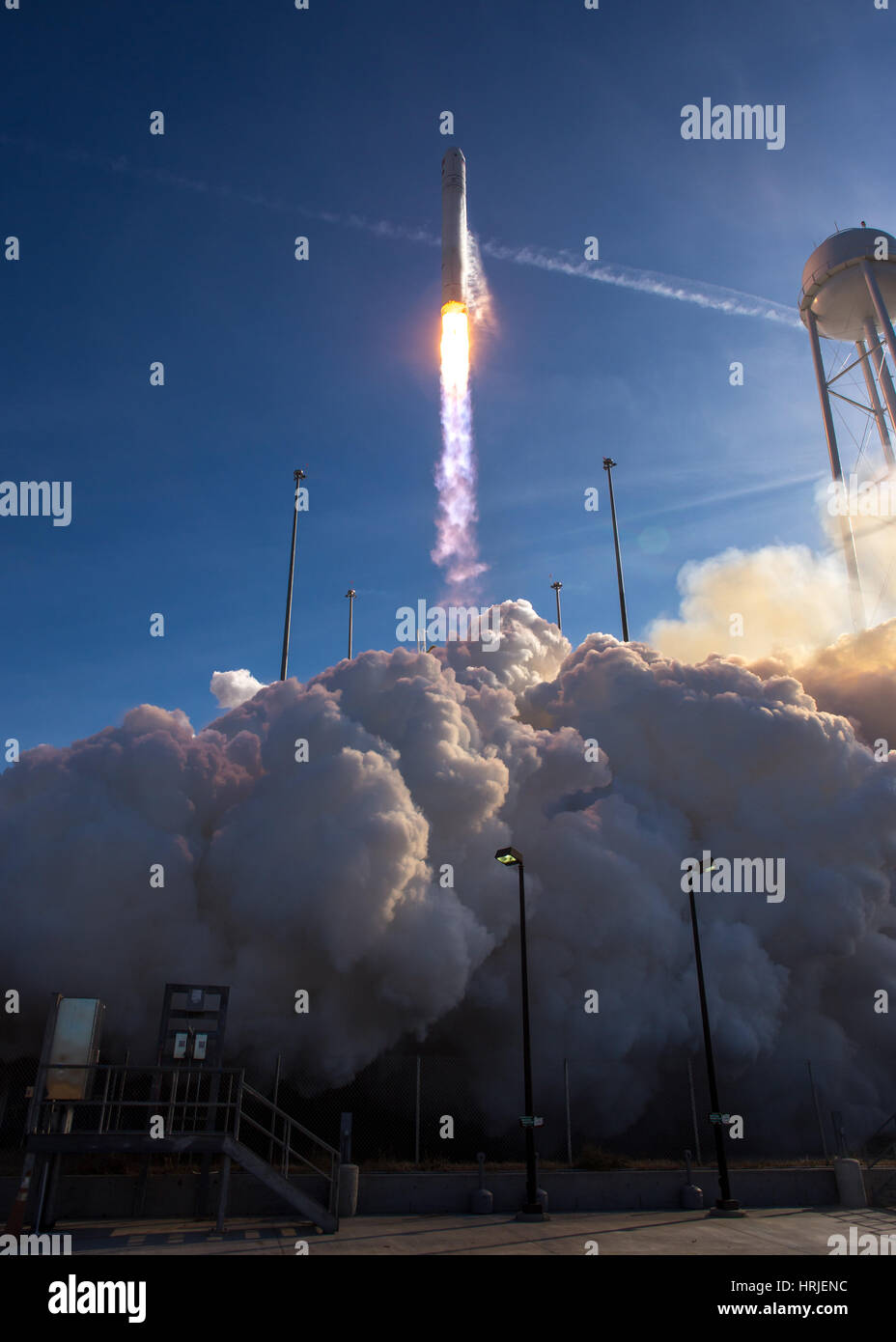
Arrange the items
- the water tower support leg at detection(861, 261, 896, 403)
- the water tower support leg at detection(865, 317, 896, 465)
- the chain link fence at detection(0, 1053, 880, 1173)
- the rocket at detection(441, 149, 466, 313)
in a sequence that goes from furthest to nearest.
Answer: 1. the water tower support leg at detection(865, 317, 896, 465)
2. the water tower support leg at detection(861, 261, 896, 403)
3. the rocket at detection(441, 149, 466, 313)
4. the chain link fence at detection(0, 1053, 880, 1173)

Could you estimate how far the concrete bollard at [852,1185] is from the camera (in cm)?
2156

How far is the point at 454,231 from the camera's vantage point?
37.4m

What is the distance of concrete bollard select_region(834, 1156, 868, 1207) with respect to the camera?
70.7ft

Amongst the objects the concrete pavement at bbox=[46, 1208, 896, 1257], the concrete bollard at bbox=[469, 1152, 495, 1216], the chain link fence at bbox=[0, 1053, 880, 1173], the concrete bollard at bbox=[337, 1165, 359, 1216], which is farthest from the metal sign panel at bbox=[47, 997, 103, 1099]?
the chain link fence at bbox=[0, 1053, 880, 1173]

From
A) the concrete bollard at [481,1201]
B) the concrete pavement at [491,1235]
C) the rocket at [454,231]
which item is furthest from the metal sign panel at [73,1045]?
the rocket at [454,231]

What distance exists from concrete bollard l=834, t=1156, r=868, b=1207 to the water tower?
1324 inches

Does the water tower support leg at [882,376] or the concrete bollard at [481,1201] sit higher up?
the water tower support leg at [882,376]

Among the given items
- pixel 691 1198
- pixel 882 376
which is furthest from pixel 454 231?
pixel 691 1198

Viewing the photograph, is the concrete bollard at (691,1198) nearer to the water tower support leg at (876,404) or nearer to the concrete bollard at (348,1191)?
the concrete bollard at (348,1191)

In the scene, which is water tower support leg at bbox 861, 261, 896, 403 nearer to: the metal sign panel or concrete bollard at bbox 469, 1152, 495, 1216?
concrete bollard at bbox 469, 1152, 495, 1216

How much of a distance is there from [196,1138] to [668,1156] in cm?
2268

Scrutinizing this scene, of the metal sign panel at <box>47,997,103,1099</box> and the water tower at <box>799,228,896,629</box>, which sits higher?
the water tower at <box>799,228,896,629</box>

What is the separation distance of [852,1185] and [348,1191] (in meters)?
12.7

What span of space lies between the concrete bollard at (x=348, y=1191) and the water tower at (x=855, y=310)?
136 ft
